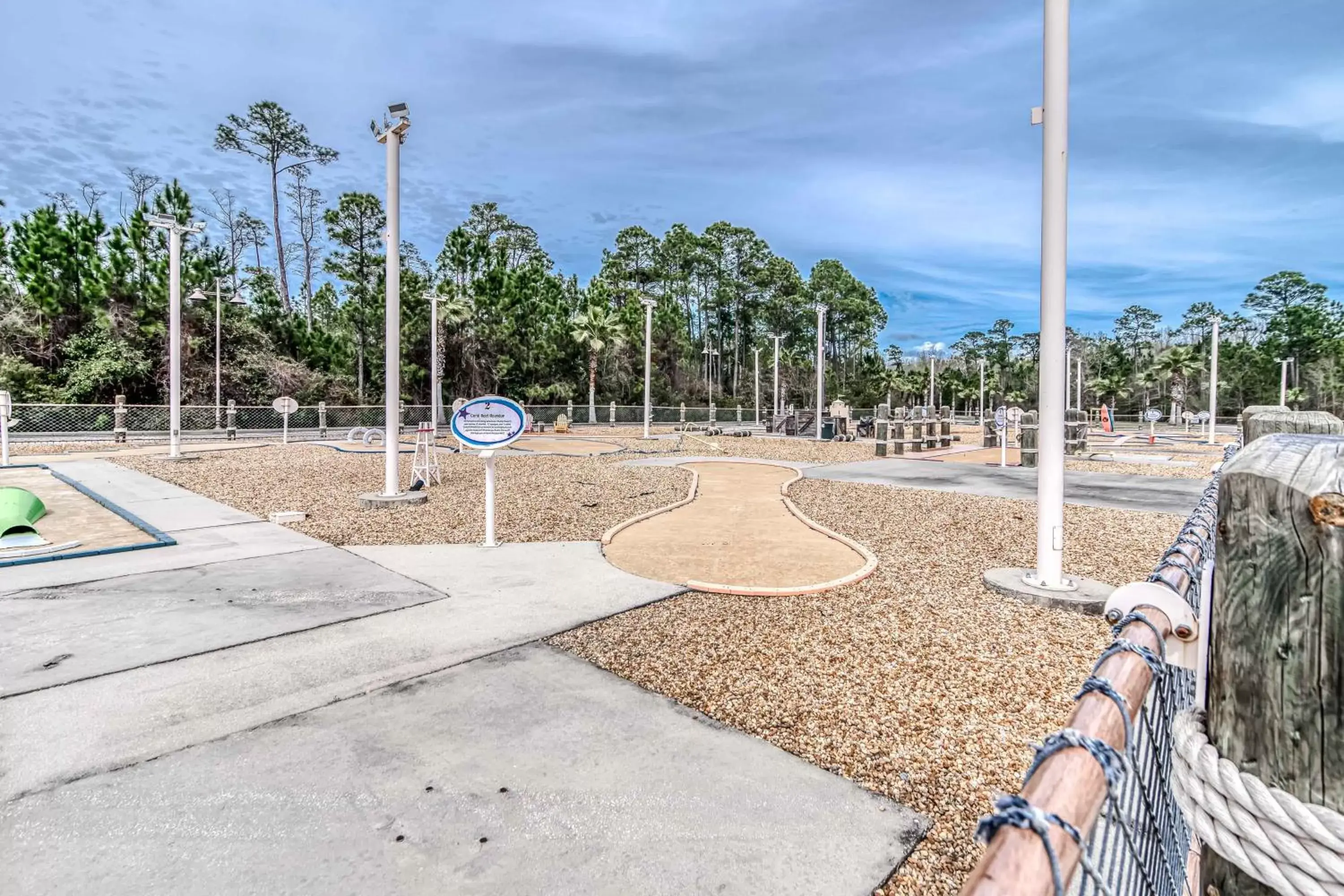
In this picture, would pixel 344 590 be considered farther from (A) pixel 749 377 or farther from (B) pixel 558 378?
(A) pixel 749 377

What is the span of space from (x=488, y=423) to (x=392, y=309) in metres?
2.89

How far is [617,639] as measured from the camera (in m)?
4.52

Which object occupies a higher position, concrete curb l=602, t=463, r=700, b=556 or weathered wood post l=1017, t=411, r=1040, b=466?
weathered wood post l=1017, t=411, r=1040, b=466

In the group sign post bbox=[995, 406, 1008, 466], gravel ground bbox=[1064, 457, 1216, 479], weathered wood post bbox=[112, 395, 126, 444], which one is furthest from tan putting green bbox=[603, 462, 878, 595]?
weathered wood post bbox=[112, 395, 126, 444]

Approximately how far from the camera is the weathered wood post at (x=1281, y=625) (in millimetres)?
765

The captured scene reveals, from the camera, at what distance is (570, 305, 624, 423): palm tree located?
4241 centimetres

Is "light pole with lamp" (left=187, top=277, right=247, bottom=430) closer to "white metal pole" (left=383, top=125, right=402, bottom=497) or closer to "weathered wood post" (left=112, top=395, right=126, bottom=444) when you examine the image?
"weathered wood post" (left=112, top=395, right=126, bottom=444)

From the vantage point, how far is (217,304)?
31000mm

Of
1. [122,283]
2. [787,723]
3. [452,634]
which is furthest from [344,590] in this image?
[122,283]

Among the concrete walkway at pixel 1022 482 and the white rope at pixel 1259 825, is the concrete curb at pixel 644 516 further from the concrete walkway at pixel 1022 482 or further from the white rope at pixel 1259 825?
the white rope at pixel 1259 825

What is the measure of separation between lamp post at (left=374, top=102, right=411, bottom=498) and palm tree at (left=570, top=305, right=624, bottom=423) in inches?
1254

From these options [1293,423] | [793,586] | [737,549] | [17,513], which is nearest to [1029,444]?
[737,549]

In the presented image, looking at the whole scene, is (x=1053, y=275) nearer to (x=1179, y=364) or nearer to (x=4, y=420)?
(x=4, y=420)

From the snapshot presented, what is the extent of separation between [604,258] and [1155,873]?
61265 millimetres
